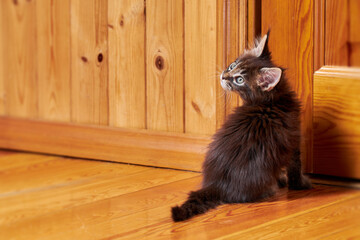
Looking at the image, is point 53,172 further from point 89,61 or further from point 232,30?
point 232,30

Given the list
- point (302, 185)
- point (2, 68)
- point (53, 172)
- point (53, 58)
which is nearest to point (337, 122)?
point (302, 185)

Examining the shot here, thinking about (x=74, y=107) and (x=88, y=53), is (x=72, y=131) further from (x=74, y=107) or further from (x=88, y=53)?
(x=88, y=53)

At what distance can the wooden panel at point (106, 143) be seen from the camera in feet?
7.00

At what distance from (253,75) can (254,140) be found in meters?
0.21

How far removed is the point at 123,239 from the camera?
137 centimetres

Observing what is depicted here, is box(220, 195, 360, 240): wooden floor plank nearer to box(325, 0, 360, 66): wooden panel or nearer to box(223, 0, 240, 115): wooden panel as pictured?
box(325, 0, 360, 66): wooden panel

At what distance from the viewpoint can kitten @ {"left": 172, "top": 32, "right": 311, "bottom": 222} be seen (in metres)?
1.68

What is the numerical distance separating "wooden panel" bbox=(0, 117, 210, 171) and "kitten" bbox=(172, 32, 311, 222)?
0.35 metres

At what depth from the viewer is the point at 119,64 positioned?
2.26 metres

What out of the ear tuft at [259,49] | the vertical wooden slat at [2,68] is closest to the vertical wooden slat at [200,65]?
the ear tuft at [259,49]

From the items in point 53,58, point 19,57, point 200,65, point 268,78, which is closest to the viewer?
point 268,78

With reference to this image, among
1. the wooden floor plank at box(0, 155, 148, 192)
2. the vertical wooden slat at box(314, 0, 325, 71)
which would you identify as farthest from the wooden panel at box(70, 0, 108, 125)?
the vertical wooden slat at box(314, 0, 325, 71)

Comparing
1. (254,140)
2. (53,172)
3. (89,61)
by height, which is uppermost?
(89,61)

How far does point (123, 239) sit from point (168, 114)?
860mm
